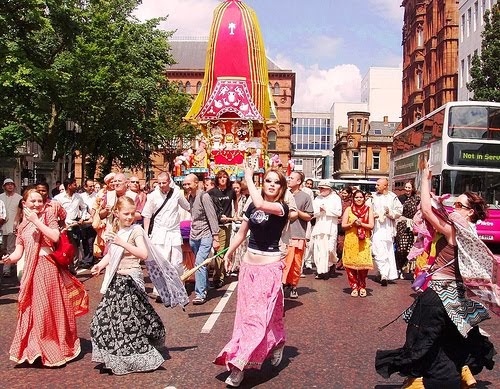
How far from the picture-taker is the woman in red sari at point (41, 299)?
5.88 metres

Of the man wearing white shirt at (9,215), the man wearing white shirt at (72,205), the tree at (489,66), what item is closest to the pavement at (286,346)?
the man wearing white shirt at (9,215)

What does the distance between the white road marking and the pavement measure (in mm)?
11

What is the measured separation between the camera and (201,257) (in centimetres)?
977

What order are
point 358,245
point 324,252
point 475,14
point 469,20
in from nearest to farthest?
point 358,245 → point 324,252 → point 475,14 → point 469,20

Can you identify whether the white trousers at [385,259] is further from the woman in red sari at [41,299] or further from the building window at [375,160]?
the building window at [375,160]

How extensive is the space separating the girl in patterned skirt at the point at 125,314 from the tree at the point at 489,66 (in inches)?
929

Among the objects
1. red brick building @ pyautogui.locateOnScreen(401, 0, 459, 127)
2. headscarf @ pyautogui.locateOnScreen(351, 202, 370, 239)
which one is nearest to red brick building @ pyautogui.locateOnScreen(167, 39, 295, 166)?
red brick building @ pyautogui.locateOnScreen(401, 0, 459, 127)

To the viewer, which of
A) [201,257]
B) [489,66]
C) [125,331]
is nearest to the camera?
[125,331]

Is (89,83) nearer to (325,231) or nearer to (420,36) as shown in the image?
(325,231)

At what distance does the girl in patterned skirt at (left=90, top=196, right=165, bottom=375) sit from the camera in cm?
565

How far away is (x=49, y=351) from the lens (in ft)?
19.3

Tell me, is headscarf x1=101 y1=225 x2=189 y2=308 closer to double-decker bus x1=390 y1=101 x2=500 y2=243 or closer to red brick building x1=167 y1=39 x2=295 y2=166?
double-decker bus x1=390 y1=101 x2=500 y2=243

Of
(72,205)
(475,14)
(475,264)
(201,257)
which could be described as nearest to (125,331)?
(475,264)

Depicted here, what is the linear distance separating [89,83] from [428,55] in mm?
42605
